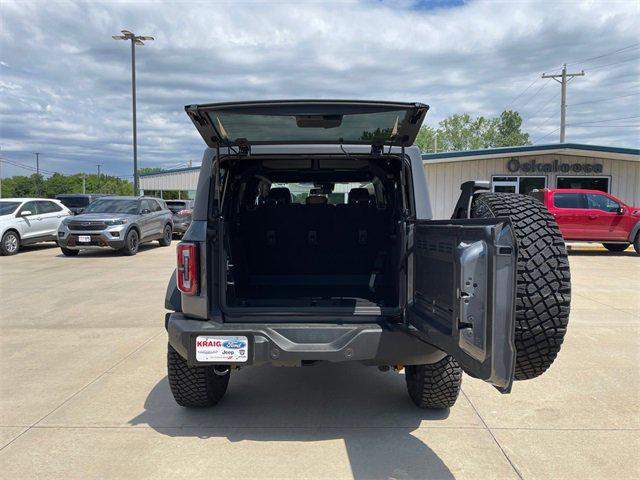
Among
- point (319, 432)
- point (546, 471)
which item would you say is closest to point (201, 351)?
point (319, 432)

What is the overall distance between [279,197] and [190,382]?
182cm

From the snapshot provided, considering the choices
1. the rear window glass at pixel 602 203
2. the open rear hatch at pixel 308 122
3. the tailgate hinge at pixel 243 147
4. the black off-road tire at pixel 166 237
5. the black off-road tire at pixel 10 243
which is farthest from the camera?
the black off-road tire at pixel 166 237

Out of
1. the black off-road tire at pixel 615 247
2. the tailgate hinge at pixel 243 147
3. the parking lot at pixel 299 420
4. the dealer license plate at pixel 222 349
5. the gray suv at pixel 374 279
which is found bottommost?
the parking lot at pixel 299 420

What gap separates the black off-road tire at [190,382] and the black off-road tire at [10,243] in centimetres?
1213

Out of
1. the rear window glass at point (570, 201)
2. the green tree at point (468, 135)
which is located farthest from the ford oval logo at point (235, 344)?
the green tree at point (468, 135)

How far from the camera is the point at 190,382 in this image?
3551mm

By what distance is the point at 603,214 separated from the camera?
1403cm

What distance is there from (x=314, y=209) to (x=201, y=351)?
5.88ft

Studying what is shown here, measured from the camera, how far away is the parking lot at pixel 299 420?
2.93 meters

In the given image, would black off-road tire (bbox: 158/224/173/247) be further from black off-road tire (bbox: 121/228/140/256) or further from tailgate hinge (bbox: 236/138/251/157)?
tailgate hinge (bbox: 236/138/251/157)

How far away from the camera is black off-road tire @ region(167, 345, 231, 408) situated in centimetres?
353

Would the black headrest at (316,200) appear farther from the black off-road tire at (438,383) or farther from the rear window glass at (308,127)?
the black off-road tire at (438,383)

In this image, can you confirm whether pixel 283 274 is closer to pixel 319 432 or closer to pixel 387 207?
pixel 387 207

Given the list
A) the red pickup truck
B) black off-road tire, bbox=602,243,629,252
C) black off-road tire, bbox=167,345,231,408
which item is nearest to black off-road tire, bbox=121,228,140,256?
black off-road tire, bbox=167,345,231,408
